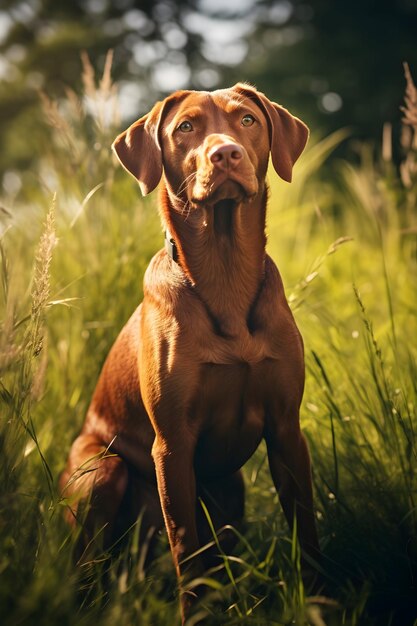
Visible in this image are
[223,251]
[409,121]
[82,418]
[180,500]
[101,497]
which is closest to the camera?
[180,500]

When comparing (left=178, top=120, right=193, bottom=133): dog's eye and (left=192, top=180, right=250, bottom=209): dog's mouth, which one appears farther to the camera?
(left=178, top=120, right=193, bottom=133): dog's eye

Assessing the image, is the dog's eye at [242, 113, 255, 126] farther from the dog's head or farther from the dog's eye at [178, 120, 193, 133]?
the dog's eye at [178, 120, 193, 133]

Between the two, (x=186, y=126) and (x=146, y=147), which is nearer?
(x=186, y=126)

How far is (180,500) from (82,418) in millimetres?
1158

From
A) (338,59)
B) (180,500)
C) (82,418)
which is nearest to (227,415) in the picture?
(180,500)

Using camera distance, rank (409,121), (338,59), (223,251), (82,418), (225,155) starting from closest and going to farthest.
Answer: (225,155) < (223,251) < (409,121) < (82,418) < (338,59)

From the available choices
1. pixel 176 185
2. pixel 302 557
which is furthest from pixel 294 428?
pixel 176 185

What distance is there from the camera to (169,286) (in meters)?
2.24

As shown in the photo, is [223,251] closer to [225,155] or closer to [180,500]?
[225,155]

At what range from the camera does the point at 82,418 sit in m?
3.19

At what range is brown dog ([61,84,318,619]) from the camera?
2.12 meters

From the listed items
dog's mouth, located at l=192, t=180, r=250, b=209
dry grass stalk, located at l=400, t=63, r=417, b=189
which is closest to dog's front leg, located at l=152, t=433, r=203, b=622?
dog's mouth, located at l=192, t=180, r=250, b=209

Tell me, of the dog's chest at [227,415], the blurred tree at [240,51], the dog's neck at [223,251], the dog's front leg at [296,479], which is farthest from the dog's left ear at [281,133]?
the blurred tree at [240,51]

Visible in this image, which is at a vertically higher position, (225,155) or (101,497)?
(225,155)
